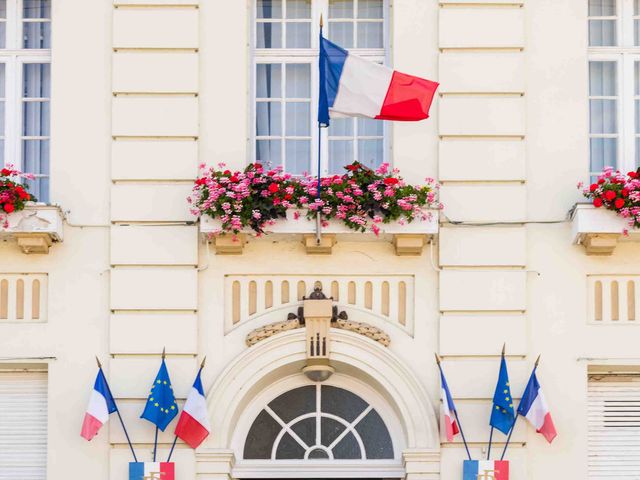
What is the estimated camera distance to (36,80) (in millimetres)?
18812

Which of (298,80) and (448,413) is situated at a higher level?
(298,80)

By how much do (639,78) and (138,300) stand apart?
552cm

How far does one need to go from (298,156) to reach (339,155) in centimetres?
41

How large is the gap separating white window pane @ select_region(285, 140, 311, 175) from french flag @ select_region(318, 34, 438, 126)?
1050 millimetres

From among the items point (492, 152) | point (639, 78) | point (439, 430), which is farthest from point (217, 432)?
point (639, 78)

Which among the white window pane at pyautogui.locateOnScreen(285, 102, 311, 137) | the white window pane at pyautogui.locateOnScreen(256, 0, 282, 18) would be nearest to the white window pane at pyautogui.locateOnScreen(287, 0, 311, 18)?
the white window pane at pyautogui.locateOnScreen(256, 0, 282, 18)

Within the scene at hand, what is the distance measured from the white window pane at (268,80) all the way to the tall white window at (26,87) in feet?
6.96

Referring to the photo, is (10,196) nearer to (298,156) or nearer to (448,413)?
(298,156)

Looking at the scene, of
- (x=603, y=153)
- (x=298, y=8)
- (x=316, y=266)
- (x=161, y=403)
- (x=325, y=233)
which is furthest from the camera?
(x=298, y=8)

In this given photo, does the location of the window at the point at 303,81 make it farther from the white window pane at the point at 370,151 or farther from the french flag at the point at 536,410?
the french flag at the point at 536,410

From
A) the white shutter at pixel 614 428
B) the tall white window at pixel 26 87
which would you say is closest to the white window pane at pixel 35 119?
the tall white window at pixel 26 87

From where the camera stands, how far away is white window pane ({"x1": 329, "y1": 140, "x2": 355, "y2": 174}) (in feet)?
61.5

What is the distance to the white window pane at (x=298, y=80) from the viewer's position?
18906 mm

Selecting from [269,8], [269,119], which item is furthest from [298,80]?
[269,8]
